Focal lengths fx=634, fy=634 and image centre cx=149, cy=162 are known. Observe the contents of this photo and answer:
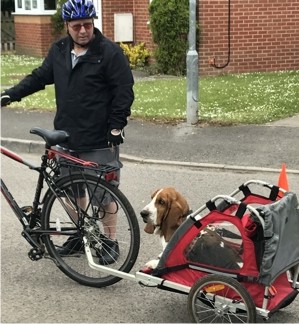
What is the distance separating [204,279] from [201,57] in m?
11.8

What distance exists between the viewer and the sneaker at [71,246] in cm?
455

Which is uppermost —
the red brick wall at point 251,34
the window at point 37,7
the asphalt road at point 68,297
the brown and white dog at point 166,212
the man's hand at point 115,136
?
the window at point 37,7

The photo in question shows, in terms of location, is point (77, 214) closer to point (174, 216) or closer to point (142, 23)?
point (174, 216)

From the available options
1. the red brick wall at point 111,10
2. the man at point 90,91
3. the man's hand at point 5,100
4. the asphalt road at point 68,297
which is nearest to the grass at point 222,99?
the red brick wall at point 111,10

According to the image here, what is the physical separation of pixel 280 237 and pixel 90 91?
1832 mm

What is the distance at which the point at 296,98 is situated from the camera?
11391mm

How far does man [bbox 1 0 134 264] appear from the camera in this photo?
452 cm

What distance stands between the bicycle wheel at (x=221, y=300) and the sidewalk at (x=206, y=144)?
3.97 meters

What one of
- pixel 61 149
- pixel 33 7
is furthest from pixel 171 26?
pixel 61 149

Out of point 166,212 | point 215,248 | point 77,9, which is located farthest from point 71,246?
point 77,9

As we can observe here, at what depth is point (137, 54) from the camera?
53.5 feet

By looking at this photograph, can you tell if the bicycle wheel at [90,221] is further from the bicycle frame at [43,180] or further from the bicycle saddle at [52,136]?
the bicycle saddle at [52,136]

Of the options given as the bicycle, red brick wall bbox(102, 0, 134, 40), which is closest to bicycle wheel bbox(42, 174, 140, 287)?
the bicycle

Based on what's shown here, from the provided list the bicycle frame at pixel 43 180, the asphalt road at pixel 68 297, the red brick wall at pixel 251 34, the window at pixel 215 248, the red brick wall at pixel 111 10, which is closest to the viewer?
the window at pixel 215 248
